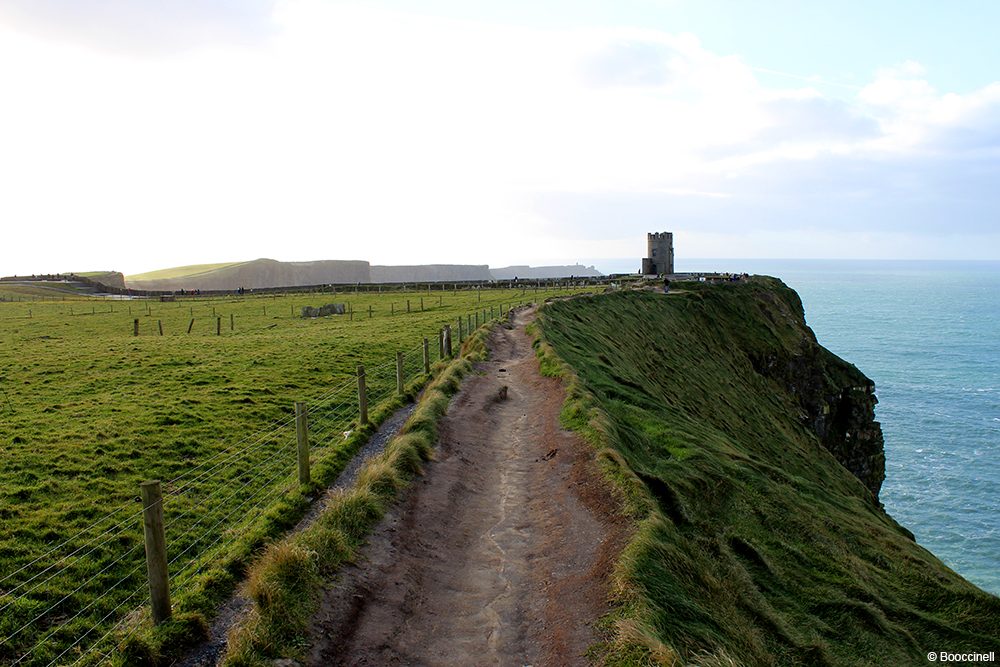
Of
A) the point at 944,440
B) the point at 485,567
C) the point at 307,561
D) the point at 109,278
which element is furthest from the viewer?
the point at 109,278

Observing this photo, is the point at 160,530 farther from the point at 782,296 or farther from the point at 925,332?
the point at 925,332

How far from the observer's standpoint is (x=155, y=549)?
26.9 feet

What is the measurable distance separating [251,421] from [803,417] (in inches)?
1823

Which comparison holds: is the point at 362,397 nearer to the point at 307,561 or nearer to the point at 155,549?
the point at 307,561

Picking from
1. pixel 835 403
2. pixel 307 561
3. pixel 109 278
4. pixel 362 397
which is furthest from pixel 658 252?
pixel 109 278

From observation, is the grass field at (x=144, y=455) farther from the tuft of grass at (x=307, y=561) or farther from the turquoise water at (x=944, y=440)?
the turquoise water at (x=944, y=440)

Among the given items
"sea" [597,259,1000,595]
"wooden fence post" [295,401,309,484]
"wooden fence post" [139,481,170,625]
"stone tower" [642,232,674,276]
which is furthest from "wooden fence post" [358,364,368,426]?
"stone tower" [642,232,674,276]

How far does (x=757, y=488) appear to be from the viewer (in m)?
16.8

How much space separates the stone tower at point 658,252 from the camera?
102312 millimetres

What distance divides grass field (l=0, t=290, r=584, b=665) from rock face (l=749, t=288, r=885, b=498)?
34694 mm

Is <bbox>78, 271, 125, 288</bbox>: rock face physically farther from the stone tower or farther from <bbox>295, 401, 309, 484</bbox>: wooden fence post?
<bbox>295, 401, 309, 484</bbox>: wooden fence post

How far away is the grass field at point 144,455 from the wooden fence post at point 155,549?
0.30 m

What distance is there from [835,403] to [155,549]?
64.8 meters

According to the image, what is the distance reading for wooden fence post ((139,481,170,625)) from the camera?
8.13m
